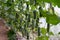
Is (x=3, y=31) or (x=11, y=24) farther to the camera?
(x=3, y=31)

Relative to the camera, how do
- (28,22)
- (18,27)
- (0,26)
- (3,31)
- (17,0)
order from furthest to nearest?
(0,26) < (3,31) < (18,27) < (28,22) < (17,0)

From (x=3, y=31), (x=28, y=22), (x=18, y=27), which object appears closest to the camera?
(x=28, y=22)

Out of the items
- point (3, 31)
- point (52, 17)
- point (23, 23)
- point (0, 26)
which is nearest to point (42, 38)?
point (52, 17)

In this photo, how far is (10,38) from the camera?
235 cm

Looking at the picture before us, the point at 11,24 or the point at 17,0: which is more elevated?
the point at 17,0

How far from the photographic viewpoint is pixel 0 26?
315 cm

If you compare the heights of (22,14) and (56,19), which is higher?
(56,19)

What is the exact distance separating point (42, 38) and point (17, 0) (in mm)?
1429

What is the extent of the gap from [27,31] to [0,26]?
1186 mm

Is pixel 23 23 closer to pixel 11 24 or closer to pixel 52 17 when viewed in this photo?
pixel 11 24

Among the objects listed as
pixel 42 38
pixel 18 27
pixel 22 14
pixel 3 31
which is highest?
pixel 42 38

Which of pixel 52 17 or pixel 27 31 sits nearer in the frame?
pixel 52 17

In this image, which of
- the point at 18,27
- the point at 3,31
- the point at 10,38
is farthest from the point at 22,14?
the point at 3,31

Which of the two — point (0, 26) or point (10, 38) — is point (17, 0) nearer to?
point (10, 38)
